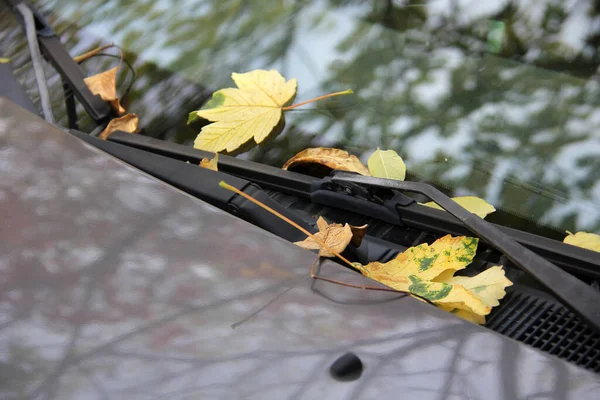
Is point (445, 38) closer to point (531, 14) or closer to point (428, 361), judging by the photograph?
point (531, 14)

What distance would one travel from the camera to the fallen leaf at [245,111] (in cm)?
151

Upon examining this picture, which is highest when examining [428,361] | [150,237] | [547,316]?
[150,237]

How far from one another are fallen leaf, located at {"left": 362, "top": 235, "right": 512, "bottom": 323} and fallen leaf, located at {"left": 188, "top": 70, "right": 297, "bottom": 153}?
0.51 m

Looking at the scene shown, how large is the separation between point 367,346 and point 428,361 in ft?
0.24

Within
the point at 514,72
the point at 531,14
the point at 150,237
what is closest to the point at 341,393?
the point at 150,237

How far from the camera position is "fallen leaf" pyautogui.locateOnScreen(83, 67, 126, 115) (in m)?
1.70

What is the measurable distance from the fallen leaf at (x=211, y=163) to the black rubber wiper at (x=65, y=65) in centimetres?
41

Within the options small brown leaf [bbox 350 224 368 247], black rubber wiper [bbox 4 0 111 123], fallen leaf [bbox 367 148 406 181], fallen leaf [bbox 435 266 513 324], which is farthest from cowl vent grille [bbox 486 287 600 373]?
black rubber wiper [bbox 4 0 111 123]

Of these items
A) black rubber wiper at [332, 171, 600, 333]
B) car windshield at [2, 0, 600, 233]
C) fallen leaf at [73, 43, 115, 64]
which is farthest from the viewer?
fallen leaf at [73, 43, 115, 64]

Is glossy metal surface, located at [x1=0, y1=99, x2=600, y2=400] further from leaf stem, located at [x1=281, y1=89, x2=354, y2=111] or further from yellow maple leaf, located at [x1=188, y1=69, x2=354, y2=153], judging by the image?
leaf stem, located at [x1=281, y1=89, x2=354, y2=111]

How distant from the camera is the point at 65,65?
5.92ft

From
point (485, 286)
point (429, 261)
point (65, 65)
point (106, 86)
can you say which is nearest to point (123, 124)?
point (106, 86)

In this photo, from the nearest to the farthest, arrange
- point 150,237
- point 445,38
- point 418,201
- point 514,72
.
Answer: point 150,237 < point 418,201 < point 514,72 < point 445,38

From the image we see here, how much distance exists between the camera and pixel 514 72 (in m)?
1.46
